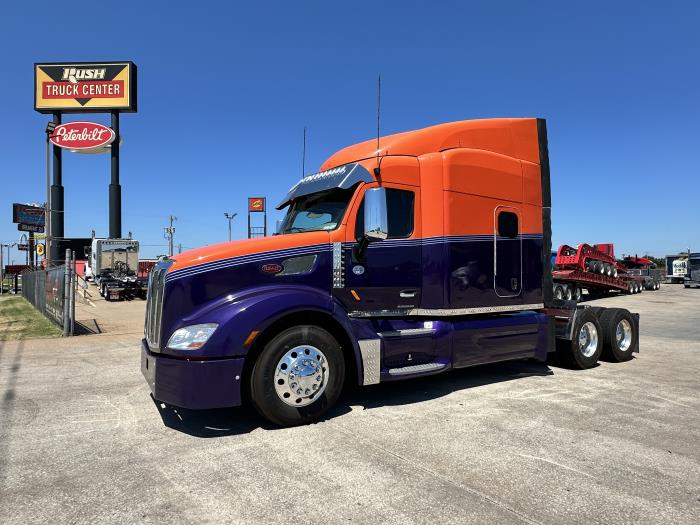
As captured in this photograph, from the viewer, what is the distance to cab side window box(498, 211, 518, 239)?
6145 mm

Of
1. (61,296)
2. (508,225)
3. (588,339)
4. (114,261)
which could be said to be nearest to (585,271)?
(588,339)

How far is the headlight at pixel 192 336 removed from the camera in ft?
13.7

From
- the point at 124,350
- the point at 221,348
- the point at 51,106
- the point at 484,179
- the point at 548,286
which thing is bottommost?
the point at 124,350

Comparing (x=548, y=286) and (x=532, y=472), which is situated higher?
(x=548, y=286)

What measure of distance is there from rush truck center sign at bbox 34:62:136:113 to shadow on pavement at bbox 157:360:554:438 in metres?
36.4

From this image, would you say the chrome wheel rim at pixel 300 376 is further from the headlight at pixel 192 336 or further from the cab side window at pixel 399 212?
the cab side window at pixel 399 212

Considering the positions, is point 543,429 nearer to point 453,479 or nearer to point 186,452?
point 453,479

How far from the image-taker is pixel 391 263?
5.28 meters

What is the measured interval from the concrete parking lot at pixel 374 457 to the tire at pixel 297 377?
7.5 inches

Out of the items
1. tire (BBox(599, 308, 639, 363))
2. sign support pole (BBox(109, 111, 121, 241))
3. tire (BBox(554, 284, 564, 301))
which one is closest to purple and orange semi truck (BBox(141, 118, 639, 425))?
tire (BBox(599, 308, 639, 363))

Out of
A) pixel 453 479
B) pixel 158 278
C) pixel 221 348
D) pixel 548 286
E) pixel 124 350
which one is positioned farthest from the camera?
pixel 124 350

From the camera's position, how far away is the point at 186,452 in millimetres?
3893

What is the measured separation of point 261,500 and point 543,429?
2695 mm

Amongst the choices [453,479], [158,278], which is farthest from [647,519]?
[158,278]
